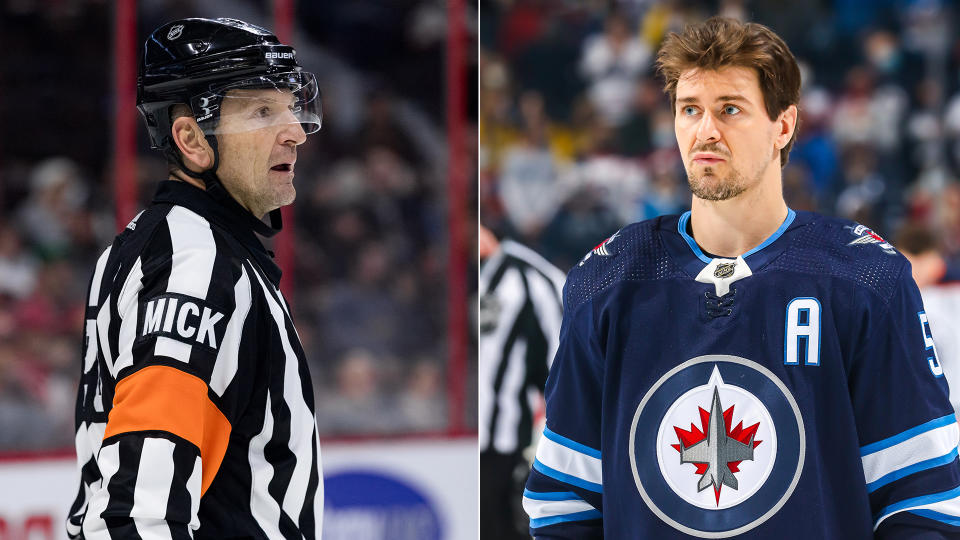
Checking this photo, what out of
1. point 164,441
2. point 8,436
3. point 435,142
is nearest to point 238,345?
point 164,441

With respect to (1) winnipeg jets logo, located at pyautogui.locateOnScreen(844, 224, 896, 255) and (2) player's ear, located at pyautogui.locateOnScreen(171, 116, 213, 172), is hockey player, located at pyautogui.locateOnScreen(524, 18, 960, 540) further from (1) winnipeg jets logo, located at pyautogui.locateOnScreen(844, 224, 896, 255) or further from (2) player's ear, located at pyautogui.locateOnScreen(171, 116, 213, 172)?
(2) player's ear, located at pyautogui.locateOnScreen(171, 116, 213, 172)

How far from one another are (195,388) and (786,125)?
879mm

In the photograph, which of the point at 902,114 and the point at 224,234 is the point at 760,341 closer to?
the point at 224,234

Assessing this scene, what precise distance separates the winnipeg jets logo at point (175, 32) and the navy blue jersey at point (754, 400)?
2.36 ft

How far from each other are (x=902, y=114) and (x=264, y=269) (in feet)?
17.8

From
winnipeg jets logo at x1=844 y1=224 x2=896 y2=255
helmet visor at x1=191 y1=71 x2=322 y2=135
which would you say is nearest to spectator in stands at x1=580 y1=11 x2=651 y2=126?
helmet visor at x1=191 y1=71 x2=322 y2=135

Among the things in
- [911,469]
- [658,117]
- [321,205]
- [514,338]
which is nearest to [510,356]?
[514,338]

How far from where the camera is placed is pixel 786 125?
158 centimetres

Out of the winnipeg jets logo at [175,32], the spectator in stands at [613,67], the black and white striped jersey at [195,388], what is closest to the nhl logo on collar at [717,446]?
the black and white striped jersey at [195,388]

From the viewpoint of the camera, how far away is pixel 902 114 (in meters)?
6.30

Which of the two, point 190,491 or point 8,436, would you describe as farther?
point 8,436

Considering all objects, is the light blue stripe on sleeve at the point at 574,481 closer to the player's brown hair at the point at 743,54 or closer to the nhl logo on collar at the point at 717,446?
the nhl logo on collar at the point at 717,446

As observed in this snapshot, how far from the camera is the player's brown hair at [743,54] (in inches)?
59.9

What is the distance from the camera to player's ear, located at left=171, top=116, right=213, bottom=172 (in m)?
1.69
